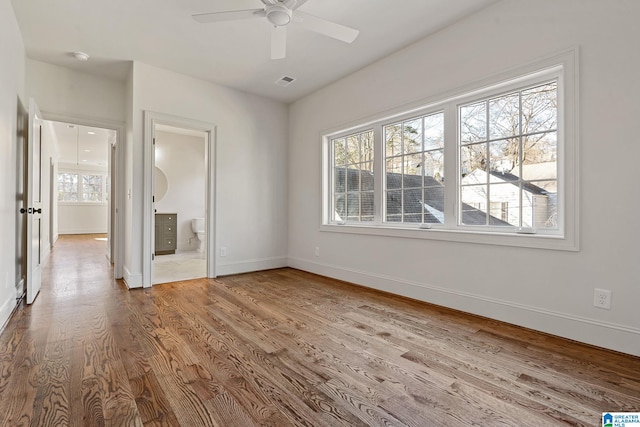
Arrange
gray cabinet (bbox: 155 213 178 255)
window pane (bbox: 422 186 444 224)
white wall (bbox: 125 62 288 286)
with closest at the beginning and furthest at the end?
window pane (bbox: 422 186 444 224) → white wall (bbox: 125 62 288 286) → gray cabinet (bbox: 155 213 178 255)

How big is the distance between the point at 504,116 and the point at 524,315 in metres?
1.67

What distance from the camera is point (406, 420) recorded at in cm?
136

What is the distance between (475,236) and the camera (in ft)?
8.93

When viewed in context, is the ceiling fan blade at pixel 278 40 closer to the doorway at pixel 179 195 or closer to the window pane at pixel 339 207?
the window pane at pixel 339 207

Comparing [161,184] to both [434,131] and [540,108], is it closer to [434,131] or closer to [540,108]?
Answer: [434,131]

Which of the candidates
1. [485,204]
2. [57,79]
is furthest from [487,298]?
[57,79]

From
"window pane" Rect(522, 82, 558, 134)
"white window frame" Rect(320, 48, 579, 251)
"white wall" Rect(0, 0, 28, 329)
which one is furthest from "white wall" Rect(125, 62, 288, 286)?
"window pane" Rect(522, 82, 558, 134)

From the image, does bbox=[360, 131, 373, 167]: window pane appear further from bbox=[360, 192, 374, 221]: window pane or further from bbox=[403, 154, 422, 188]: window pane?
bbox=[403, 154, 422, 188]: window pane

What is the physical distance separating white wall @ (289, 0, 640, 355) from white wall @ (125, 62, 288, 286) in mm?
1852

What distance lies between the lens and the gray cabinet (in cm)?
609

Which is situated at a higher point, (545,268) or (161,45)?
(161,45)

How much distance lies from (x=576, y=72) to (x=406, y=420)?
2.53 metres

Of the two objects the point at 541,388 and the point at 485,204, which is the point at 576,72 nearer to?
the point at 485,204

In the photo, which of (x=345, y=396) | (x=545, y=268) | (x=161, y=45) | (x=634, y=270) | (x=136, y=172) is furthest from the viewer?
(x=136, y=172)
